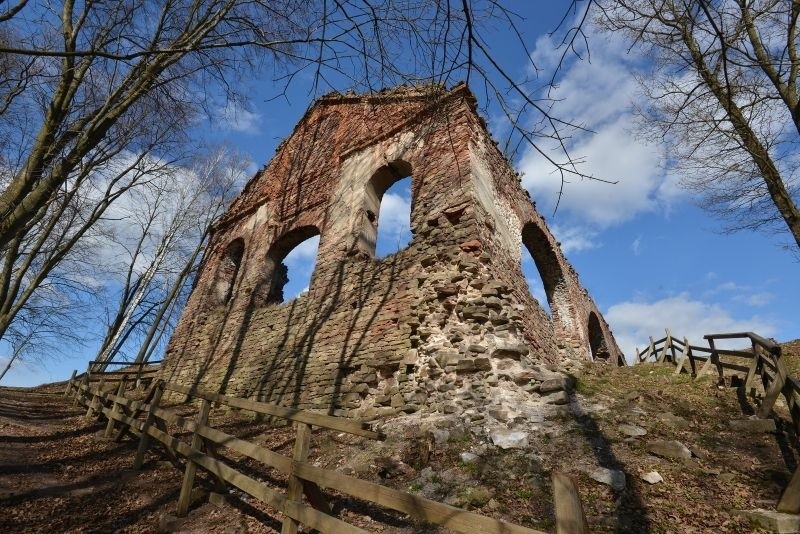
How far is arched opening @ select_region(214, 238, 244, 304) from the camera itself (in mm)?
11617

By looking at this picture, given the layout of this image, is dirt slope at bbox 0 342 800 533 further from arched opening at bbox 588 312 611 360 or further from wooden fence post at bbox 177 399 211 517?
arched opening at bbox 588 312 611 360

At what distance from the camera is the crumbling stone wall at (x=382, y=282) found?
5773 mm

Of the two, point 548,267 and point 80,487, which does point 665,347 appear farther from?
point 80,487

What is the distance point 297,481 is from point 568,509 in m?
2.04

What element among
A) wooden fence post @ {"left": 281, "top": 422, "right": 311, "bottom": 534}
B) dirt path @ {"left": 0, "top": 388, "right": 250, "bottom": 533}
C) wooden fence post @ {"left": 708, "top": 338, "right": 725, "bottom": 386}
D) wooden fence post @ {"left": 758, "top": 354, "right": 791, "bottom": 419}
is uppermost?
wooden fence post @ {"left": 708, "top": 338, "right": 725, "bottom": 386}

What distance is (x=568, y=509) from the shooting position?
1.68 m

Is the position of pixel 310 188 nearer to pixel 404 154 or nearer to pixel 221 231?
pixel 404 154

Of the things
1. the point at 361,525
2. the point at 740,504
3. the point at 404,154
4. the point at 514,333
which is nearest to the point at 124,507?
the point at 361,525

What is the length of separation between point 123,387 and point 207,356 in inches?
99.8

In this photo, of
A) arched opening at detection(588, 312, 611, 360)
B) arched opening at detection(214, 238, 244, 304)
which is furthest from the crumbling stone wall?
arched opening at detection(588, 312, 611, 360)

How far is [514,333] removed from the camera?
5723 mm

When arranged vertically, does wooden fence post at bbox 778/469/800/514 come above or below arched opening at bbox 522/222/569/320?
below

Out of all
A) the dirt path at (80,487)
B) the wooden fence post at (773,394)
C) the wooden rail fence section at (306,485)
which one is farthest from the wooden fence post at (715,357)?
the dirt path at (80,487)

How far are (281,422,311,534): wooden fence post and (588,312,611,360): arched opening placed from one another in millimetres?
14161
